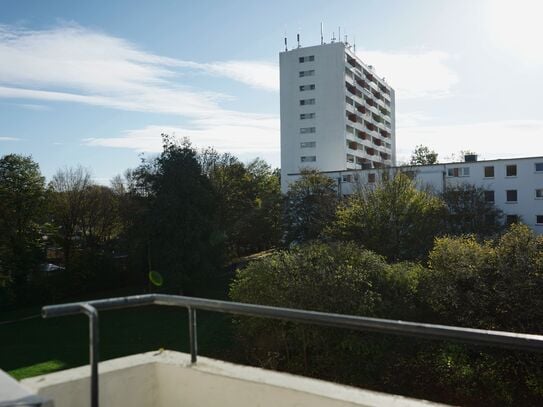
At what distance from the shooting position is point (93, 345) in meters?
2.53

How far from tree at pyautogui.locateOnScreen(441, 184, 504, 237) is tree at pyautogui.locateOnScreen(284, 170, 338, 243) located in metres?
8.23

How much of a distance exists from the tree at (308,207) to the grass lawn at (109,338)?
11.9 m

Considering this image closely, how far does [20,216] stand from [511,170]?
40104 mm

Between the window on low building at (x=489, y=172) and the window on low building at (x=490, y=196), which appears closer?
the window on low building at (x=490, y=196)

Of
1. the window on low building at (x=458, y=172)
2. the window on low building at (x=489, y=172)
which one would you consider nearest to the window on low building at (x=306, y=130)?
the window on low building at (x=458, y=172)

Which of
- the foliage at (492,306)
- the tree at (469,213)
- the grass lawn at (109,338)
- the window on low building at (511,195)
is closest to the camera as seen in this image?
the foliage at (492,306)

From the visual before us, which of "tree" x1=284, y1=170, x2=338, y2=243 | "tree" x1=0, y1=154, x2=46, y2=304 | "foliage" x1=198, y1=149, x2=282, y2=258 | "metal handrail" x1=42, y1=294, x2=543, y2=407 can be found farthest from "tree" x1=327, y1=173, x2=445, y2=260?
"metal handrail" x1=42, y1=294, x2=543, y2=407

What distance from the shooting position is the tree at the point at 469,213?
115 feet

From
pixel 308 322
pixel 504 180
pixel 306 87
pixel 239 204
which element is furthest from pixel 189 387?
pixel 306 87

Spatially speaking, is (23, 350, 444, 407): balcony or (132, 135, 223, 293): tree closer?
(23, 350, 444, 407): balcony

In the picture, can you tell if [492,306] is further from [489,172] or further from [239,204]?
[489,172]

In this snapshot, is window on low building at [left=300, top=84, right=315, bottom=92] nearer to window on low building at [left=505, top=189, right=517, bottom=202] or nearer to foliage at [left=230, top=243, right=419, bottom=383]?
window on low building at [left=505, top=189, right=517, bottom=202]

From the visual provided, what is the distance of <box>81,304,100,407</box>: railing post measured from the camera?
2.50 m

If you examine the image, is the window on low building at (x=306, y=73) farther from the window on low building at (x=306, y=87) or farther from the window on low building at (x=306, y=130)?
the window on low building at (x=306, y=130)
